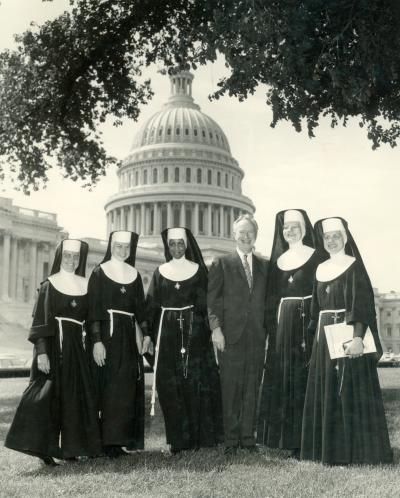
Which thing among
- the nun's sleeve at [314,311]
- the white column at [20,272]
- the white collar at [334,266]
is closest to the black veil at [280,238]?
the white collar at [334,266]

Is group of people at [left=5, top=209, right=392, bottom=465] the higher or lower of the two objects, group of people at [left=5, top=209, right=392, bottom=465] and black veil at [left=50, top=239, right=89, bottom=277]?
the lower

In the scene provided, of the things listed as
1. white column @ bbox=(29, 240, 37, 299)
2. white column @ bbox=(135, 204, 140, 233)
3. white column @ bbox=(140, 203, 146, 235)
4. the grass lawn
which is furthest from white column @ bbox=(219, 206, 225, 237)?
the grass lawn

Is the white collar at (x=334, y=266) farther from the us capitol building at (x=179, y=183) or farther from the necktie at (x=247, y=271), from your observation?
the us capitol building at (x=179, y=183)

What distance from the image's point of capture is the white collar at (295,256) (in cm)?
818

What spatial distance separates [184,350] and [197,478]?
1.86m

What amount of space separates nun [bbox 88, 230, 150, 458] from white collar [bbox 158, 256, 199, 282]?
36 centimetres

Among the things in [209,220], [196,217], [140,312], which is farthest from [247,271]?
[196,217]

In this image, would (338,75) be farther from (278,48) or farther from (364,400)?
(364,400)

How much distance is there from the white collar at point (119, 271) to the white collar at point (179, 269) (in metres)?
0.37

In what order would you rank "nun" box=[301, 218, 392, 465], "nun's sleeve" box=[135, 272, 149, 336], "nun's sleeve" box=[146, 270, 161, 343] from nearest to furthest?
"nun" box=[301, 218, 392, 465] → "nun's sleeve" box=[135, 272, 149, 336] → "nun's sleeve" box=[146, 270, 161, 343]

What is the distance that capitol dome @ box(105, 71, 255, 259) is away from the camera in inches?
3743

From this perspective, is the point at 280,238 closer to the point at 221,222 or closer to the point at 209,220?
the point at 209,220

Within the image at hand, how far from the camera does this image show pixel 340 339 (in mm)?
7492

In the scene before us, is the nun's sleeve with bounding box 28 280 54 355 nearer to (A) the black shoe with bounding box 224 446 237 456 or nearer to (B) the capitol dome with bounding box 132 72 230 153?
(A) the black shoe with bounding box 224 446 237 456
